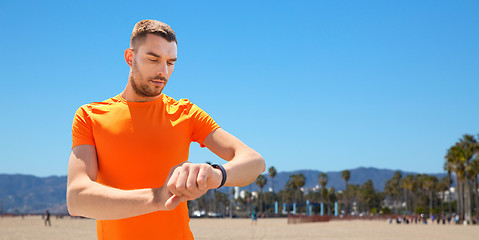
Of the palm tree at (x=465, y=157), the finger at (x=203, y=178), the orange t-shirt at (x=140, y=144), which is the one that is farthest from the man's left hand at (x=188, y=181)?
the palm tree at (x=465, y=157)

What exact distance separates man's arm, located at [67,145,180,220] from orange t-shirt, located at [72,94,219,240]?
0.14 metres

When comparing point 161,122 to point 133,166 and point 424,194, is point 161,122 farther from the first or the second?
point 424,194

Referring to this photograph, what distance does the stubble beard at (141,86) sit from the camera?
7.52ft

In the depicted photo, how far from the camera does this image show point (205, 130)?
2418 millimetres

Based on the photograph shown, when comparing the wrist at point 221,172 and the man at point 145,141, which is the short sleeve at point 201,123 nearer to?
the man at point 145,141

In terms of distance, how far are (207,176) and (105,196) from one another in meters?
0.42

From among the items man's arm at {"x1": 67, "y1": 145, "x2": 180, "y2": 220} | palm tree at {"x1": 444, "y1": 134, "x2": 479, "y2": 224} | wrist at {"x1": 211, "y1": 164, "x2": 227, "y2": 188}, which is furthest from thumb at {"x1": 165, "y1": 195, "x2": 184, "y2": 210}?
palm tree at {"x1": 444, "y1": 134, "x2": 479, "y2": 224}

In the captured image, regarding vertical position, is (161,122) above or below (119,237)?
above

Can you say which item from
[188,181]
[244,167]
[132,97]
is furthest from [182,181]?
[132,97]

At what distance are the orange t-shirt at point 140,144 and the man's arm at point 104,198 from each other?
14cm

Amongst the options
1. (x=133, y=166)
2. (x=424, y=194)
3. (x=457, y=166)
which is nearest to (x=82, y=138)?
(x=133, y=166)

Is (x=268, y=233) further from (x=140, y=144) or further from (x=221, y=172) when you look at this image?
(x=221, y=172)

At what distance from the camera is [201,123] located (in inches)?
95.4

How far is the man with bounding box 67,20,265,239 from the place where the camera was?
2.17m
